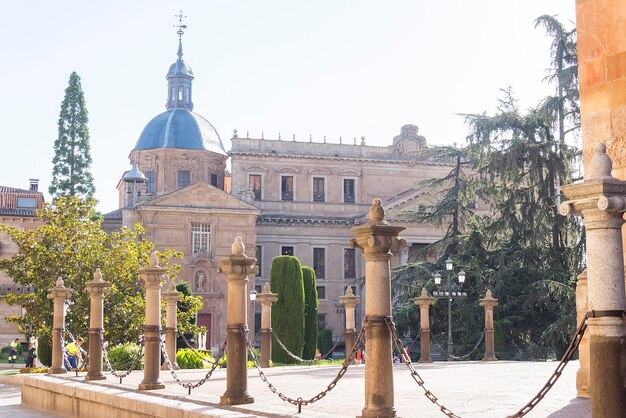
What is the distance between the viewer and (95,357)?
55.3 feet

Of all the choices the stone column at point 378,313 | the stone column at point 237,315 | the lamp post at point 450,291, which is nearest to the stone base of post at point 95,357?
the stone column at point 237,315

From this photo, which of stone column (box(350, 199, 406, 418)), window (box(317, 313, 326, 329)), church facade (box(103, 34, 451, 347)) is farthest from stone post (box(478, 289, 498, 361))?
window (box(317, 313, 326, 329))

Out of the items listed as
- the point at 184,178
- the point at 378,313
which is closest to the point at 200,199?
the point at 184,178

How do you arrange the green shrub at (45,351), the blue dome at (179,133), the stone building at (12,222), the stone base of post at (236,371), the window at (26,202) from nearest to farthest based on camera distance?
the stone base of post at (236,371)
the green shrub at (45,351)
the stone building at (12,222)
the window at (26,202)
the blue dome at (179,133)

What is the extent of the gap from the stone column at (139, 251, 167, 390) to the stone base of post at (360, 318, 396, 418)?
5837 mm

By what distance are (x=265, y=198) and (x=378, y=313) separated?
152 ft

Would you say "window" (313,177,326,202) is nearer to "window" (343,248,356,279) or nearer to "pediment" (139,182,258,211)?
"window" (343,248,356,279)

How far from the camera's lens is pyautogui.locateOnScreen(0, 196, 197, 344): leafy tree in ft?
87.1

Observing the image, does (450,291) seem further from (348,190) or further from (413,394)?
(348,190)

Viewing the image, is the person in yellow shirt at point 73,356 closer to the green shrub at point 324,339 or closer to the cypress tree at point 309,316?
the cypress tree at point 309,316

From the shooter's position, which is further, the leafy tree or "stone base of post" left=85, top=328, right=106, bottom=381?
the leafy tree

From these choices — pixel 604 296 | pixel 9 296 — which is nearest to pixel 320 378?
pixel 604 296

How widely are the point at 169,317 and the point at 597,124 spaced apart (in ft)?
48.5

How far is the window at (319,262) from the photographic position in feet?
180
